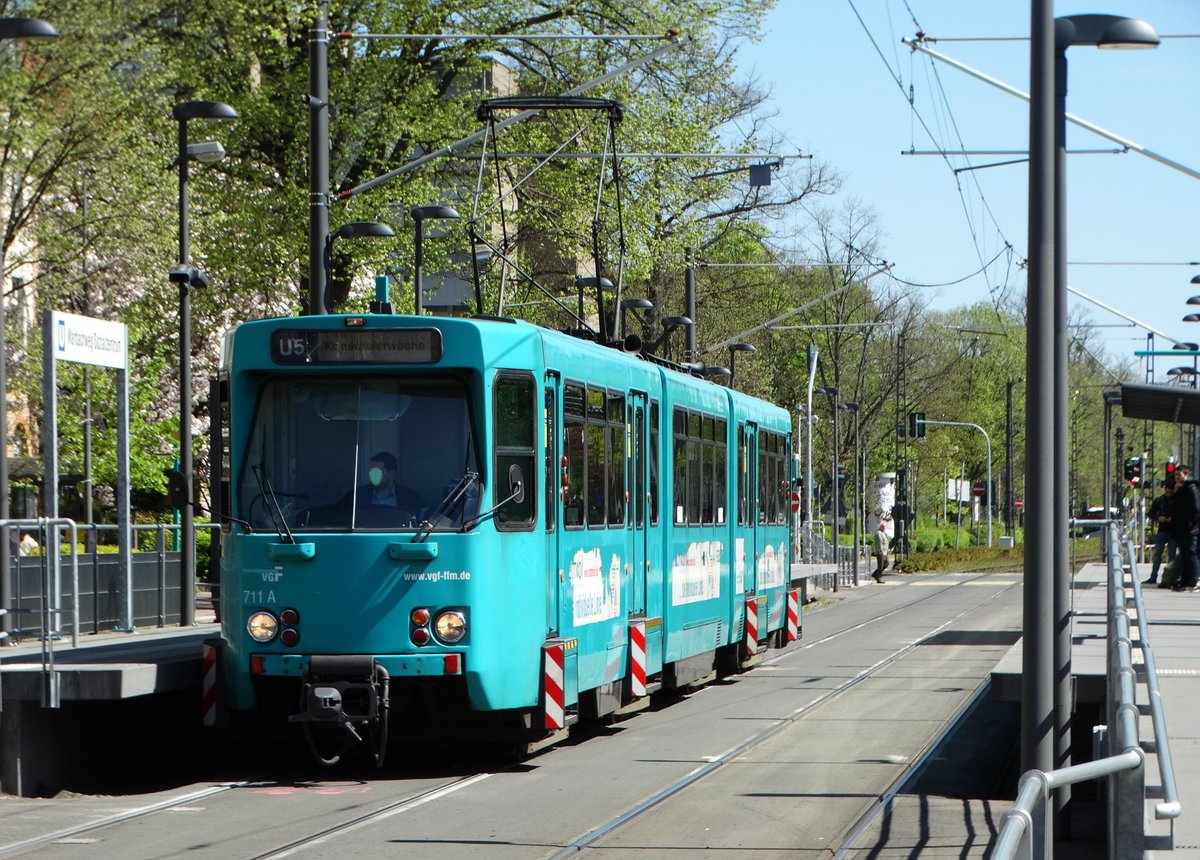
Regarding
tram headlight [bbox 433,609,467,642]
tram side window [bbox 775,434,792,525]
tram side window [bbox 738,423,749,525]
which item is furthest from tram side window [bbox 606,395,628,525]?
tram side window [bbox 775,434,792,525]

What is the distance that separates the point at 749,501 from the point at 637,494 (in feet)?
19.1

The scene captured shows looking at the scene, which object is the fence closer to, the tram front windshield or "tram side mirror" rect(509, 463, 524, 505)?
the tram front windshield

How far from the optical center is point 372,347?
12.8m

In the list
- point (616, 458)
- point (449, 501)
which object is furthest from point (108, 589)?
point (449, 501)

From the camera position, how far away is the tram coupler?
40.1ft

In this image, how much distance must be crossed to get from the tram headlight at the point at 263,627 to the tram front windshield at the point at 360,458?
569 millimetres

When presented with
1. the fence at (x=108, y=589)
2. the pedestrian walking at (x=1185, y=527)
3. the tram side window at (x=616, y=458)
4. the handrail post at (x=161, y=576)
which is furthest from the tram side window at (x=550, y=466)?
the pedestrian walking at (x=1185, y=527)

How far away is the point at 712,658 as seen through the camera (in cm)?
1967

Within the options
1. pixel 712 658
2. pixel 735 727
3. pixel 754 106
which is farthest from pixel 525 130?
pixel 735 727

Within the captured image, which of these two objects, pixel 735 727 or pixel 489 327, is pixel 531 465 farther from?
pixel 735 727

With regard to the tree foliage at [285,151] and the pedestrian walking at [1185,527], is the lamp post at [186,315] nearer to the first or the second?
the tree foliage at [285,151]

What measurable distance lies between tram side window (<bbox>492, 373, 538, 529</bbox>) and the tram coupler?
51.0 inches

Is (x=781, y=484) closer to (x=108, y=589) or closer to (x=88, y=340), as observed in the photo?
(x=108, y=589)

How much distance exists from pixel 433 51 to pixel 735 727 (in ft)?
71.9
